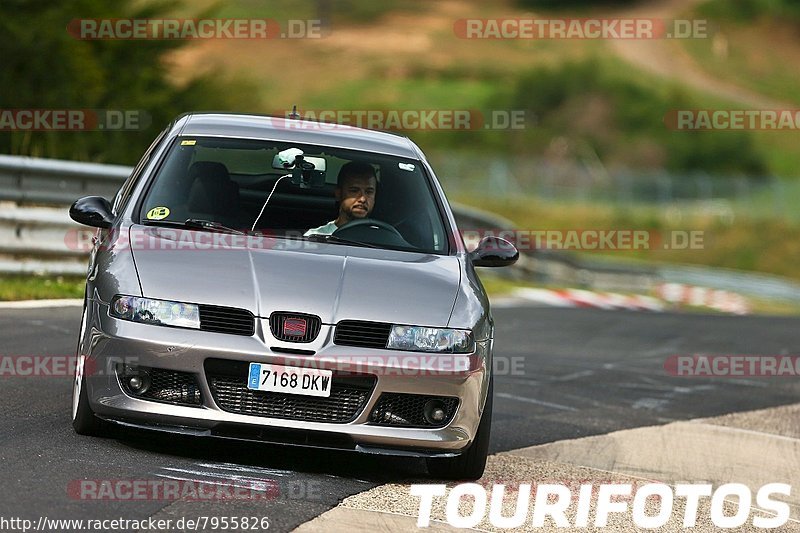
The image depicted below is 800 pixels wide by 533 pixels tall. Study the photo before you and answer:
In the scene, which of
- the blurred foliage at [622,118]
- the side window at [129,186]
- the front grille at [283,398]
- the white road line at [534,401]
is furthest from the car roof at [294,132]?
the blurred foliage at [622,118]

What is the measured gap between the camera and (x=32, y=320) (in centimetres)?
1119

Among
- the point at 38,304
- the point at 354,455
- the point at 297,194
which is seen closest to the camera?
the point at 354,455

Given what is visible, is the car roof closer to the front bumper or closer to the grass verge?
the front bumper

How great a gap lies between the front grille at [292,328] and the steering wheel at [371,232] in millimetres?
1100

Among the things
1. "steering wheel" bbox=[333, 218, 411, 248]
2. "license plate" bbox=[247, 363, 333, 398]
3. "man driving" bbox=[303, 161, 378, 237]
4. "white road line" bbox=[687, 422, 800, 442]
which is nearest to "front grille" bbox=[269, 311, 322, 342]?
"license plate" bbox=[247, 363, 333, 398]

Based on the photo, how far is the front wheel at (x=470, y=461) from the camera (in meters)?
7.09

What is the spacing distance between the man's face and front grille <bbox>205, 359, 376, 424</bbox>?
1552mm

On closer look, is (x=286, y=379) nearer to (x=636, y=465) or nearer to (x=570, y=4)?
(x=636, y=465)

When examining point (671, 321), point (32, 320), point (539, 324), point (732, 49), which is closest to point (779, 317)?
point (671, 321)

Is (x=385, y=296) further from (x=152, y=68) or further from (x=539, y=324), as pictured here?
(x=152, y=68)

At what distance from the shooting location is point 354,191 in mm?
8039

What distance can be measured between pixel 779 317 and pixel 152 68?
10.6 metres

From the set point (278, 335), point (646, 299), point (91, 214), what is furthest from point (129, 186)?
point (646, 299)

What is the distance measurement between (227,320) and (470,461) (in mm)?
1387
